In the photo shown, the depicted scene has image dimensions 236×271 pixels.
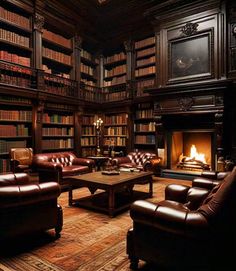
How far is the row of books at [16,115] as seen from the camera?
17.2 feet

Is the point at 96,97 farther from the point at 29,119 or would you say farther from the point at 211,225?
the point at 211,225

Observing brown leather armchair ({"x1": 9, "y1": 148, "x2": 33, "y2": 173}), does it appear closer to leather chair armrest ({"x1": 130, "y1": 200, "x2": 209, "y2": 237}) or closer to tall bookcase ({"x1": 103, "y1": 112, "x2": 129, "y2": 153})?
tall bookcase ({"x1": 103, "y1": 112, "x2": 129, "y2": 153})

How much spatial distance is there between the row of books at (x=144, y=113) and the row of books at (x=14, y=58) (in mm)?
3593

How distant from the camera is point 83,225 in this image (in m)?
2.89

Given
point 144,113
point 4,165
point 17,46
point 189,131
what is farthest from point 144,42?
point 4,165

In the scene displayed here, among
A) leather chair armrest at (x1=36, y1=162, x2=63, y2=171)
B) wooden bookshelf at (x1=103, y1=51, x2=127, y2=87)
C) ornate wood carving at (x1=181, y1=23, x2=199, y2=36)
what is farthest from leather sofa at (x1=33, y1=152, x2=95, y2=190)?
ornate wood carving at (x1=181, y1=23, x2=199, y2=36)

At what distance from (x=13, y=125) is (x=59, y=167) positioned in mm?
2027

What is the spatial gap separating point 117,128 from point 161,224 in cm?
614

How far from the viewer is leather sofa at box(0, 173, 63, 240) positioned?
2072 millimetres

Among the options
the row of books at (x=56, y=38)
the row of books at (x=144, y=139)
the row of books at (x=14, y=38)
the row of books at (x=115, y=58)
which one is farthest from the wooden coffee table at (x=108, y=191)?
the row of books at (x=115, y=58)

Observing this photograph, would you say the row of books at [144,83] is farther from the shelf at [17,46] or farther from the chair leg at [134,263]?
the chair leg at [134,263]

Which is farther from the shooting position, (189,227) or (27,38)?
(27,38)

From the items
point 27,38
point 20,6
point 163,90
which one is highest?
point 20,6

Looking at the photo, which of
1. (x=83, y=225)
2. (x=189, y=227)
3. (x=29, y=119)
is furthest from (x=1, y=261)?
(x=29, y=119)
